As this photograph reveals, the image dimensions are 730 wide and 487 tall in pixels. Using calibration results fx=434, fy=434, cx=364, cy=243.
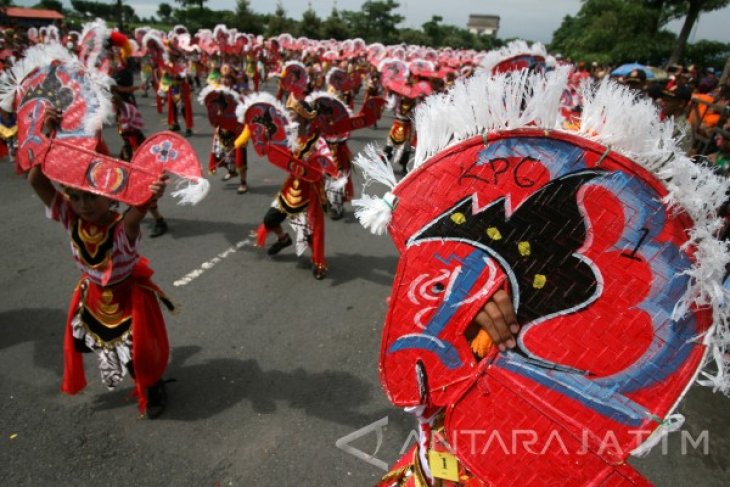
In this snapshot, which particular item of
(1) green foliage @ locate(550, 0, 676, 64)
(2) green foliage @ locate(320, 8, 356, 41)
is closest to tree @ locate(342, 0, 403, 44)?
(2) green foliage @ locate(320, 8, 356, 41)

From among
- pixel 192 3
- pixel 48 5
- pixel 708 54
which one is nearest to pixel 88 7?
pixel 48 5

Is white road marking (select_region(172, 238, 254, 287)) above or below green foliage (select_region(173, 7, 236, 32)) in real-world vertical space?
below

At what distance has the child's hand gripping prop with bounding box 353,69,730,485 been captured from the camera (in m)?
1.00

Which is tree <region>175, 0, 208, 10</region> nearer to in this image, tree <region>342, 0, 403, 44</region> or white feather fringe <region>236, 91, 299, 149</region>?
tree <region>342, 0, 403, 44</region>

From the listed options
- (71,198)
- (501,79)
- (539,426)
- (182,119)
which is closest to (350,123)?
(71,198)

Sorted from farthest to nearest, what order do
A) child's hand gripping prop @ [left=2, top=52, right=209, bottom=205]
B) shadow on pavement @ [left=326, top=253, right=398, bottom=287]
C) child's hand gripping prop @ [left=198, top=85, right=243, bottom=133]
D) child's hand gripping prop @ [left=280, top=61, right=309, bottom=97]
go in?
child's hand gripping prop @ [left=280, top=61, right=309, bottom=97]
child's hand gripping prop @ [left=198, top=85, right=243, bottom=133]
shadow on pavement @ [left=326, top=253, right=398, bottom=287]
child's hand gripping prop @ [left=2, top=52, right=209, bottom=205]

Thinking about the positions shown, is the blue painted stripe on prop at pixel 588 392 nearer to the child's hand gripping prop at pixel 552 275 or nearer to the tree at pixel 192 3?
the child's hand gripping prop at pixel 552 275

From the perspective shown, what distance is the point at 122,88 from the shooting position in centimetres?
547

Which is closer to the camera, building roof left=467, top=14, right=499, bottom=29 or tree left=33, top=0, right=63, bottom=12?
tree left=33, top=0, right=63, bottom=12

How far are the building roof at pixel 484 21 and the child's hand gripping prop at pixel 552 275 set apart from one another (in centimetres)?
14148

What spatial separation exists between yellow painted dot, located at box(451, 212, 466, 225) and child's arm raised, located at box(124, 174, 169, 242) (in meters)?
1.45

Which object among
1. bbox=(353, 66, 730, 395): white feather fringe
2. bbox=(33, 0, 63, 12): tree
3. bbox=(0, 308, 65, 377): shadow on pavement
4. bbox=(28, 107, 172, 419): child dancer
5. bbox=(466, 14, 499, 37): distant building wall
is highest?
bbox=(466, 14, 499, 37): distant building wall

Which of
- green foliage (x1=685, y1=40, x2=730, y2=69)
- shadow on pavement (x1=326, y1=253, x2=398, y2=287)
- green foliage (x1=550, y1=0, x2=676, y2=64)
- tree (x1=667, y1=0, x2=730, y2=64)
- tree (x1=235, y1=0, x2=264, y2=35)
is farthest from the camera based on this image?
tree (x1=235, y1=0, x2=264, y2=35)

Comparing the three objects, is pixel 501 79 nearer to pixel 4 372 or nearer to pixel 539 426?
pixel 539 426
